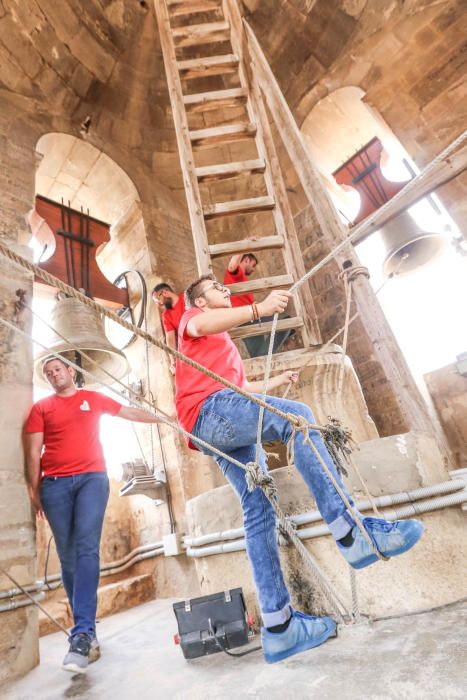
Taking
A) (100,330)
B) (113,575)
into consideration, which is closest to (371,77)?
(100,330)

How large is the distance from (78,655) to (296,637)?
99 centimetres

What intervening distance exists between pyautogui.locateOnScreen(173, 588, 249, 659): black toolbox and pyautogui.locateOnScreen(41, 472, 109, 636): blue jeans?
546 millimetres

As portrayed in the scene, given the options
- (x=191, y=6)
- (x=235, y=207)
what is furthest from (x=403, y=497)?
(x=191, y=6)

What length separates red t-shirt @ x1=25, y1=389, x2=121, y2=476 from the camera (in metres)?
2.13

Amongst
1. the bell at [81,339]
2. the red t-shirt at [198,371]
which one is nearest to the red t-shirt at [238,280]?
the bell at [81,339]

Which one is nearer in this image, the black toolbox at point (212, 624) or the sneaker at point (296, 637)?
the sneaker at point (296, 637)

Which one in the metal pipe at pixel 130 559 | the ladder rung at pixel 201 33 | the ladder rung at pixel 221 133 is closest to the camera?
the ladder rung at pixel 221 133

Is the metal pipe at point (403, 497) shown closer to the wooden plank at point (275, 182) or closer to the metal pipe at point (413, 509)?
the metal pipe at point (413, 509)

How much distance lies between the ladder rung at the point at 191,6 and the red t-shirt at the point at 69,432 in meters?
4.25

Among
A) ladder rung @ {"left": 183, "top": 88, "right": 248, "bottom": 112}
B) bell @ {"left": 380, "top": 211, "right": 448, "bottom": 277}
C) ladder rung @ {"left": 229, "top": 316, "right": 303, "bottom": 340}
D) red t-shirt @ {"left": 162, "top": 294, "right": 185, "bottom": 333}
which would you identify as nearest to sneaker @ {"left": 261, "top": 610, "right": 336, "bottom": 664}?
ladder rung @ {"left": 229, "top": 316, "right": 303, "bottom": 340}

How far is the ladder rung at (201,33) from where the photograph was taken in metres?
3.99

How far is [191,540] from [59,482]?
2.49 feet

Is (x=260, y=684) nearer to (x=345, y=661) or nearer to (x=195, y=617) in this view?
(x=345, y=661)

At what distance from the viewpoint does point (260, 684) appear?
3.85ft
